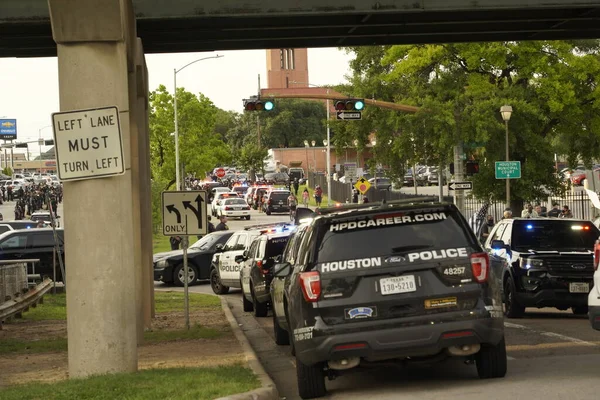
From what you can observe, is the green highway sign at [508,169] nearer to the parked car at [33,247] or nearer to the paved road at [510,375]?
the parked car at [33,247]

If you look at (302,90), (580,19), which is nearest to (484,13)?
(580,19)

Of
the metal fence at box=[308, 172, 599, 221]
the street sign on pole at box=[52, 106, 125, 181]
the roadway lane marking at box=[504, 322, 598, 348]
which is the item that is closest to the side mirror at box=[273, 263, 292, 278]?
the street sign on pole at box=[52, 106, 125, 181]

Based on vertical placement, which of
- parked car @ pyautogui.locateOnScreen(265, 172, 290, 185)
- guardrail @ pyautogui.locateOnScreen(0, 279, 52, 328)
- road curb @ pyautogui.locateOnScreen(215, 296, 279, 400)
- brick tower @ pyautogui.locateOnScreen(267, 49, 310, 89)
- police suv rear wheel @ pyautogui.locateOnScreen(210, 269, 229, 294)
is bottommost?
police suv rear wheel @ pyautogui.locateOnScreen(210, 269, 229, 294)

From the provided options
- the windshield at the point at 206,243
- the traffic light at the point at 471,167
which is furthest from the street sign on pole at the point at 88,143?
the traffic light at the point at 471,167

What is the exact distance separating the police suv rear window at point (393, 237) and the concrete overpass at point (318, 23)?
8.68 m

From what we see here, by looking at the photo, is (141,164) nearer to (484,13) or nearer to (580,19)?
(484,13)

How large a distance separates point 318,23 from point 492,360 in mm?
11099

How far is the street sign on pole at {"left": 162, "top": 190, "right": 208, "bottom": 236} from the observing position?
20.2 meters

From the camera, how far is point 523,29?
23.2 meters

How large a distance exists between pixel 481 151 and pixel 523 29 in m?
25.0

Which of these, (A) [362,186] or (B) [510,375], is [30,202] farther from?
(B) [510,375]

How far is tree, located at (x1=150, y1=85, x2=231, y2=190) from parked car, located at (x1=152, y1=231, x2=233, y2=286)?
41.4 m

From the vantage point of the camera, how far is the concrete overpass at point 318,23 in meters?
19.5

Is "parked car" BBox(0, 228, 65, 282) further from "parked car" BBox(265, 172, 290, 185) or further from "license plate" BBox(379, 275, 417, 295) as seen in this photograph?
"parked car" BBox(265, 172, 290, 185)
